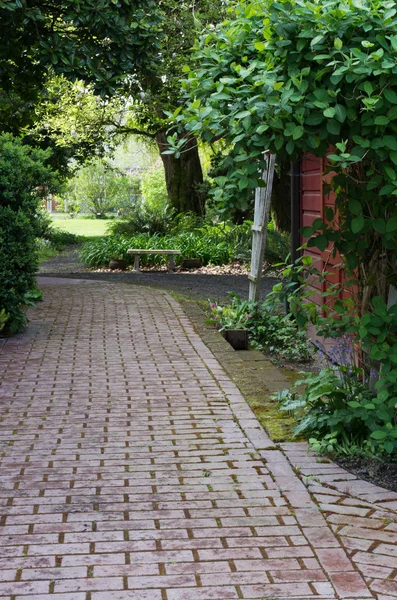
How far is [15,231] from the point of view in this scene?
9.62 metres

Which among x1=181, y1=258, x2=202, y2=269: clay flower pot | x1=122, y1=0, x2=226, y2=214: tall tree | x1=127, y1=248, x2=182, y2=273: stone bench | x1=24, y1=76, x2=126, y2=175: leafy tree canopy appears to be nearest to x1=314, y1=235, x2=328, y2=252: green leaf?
x1=122, y1=0, x2=226, y2=214: tall tree

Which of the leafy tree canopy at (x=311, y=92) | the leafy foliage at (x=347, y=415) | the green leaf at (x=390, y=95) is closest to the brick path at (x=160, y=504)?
the leafy foliage at (x=347, y=415)

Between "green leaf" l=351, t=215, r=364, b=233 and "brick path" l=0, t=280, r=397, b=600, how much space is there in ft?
4.56

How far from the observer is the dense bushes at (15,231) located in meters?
9.50

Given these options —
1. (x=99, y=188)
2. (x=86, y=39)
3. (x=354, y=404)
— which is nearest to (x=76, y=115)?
(x=86, y=39)

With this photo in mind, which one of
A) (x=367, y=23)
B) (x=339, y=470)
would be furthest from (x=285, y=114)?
(x=339, y=470)

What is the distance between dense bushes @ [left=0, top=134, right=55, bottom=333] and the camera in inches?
374

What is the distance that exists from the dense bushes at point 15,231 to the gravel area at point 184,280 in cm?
371

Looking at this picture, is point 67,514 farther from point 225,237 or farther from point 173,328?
point 225,237

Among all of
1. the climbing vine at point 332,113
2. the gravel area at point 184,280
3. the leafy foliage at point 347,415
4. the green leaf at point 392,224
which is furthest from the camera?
the gravel area at point 184,280

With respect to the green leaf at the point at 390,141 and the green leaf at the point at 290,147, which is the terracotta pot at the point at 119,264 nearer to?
the green leaf at the point at 290,147

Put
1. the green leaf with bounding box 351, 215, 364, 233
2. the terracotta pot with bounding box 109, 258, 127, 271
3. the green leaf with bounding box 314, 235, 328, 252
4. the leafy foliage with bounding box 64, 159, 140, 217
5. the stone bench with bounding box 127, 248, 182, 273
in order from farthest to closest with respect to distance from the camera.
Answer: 1. the leafy foliage with bounding box 64, 159, 140, 217
2. the terracotta pot with bounding box 109, 258, 127, 271
3. the stone bench with bounding box 127, 248, 182, 273
4. the green leaf with bounding box 314, 235, 328, 252
5. the green leaf with bounding box 351, 215, 364, 233

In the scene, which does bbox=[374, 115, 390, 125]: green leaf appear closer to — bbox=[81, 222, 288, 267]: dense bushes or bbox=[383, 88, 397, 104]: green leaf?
bbox=[383, 88, 397, 104]: green leaf

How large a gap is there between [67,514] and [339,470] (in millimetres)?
1577
